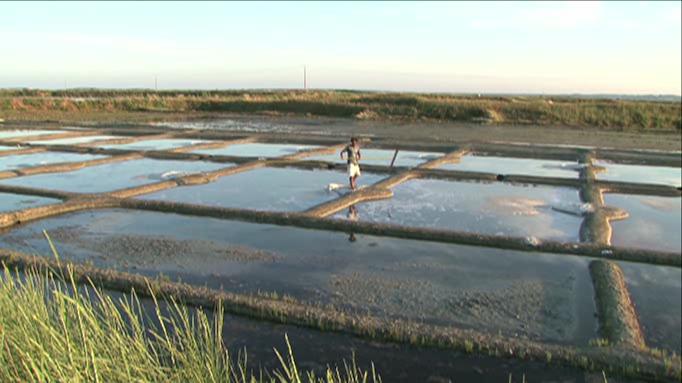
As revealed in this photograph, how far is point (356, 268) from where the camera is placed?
5289 millimetres

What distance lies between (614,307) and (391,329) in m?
1.84

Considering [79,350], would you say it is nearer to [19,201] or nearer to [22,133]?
[19,201]

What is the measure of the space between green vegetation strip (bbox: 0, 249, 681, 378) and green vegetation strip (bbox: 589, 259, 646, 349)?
255mm

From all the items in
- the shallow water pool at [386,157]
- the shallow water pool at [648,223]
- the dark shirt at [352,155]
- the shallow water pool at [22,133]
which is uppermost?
the dark shirt at [352,155]

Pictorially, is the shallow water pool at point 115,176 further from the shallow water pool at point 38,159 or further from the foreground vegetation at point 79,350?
the foreground vegetation at point 79,350

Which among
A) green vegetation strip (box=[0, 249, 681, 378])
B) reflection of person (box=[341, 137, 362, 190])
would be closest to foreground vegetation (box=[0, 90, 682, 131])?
reflection of person (box=[341, 137, 362, 190])

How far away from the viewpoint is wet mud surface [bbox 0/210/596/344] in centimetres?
430

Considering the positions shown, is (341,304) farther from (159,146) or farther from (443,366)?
(159,146)

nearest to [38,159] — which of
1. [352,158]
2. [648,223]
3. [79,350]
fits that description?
[352,158]

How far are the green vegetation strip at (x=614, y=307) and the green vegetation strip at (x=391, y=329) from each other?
255 millimetres

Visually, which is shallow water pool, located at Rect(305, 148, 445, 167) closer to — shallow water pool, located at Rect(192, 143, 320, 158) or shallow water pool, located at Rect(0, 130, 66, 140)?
shallow water pool, located at Rect(192, 143, 320, 158)

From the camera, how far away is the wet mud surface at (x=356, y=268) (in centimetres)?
430

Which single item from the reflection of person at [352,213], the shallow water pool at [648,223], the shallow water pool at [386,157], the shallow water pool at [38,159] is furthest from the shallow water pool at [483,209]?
the shallow water pool at [38,159]

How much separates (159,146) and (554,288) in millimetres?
12544
